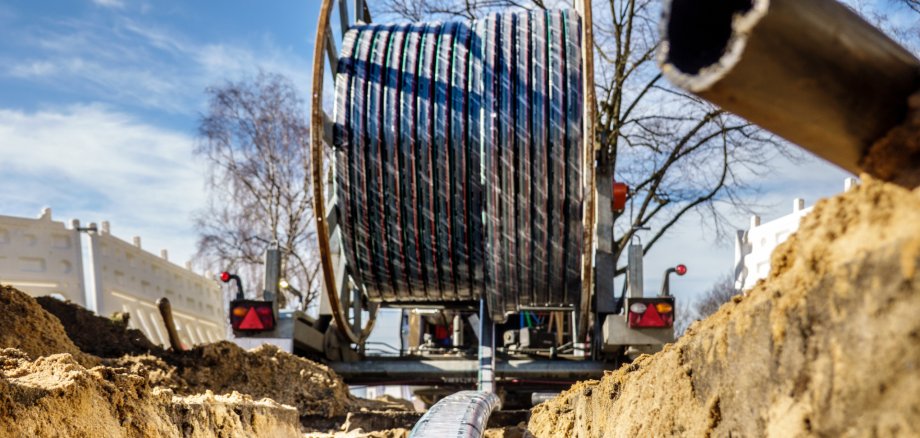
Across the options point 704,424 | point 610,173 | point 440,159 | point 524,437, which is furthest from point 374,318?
point 704,424

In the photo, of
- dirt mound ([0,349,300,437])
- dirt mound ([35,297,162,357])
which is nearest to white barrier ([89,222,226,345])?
dirt mound ([35,297,162,357])

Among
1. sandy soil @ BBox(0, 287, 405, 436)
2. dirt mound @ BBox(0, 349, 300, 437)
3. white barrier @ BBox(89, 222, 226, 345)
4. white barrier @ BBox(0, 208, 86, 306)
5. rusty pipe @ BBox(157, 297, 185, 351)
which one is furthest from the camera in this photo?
white barrier @ BBox(89, 222, 226, 345)

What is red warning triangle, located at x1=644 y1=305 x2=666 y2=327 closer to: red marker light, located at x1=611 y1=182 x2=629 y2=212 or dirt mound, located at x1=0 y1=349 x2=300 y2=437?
red marker light, located at x1=611 y1=182 x2=629 y2=212

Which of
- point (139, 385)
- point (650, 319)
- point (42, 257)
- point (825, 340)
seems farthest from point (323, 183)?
point (42, 257)

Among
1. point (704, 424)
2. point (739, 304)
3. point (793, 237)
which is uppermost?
point (793, 237)

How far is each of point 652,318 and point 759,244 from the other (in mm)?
3646

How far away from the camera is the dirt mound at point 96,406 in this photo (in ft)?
8.66

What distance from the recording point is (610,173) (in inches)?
245

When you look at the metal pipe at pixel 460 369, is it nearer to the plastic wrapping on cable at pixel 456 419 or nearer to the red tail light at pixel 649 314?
the red tail light at pixel 649 314

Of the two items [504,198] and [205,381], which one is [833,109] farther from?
[205,381]

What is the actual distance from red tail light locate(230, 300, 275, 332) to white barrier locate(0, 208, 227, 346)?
423 centimetres

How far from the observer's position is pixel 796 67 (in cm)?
131

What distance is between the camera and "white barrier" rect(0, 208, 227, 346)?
919 centimetres

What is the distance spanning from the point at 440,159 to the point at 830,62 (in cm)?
Result: 456
